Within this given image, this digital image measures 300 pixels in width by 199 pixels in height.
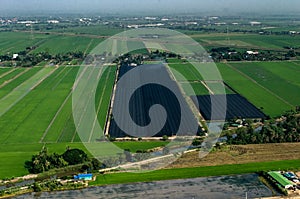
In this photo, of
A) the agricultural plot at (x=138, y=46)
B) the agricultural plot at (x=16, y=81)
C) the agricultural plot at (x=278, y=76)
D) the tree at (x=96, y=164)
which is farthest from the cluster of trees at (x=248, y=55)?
the tree at (x=96, y=164)

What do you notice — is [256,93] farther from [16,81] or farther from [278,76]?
[16,81]

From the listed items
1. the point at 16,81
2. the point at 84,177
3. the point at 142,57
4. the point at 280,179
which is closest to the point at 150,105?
the point at 84,177

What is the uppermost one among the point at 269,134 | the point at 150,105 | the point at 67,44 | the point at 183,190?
the point at 67,44

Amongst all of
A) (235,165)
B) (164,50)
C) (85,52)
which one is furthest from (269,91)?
(85,52)

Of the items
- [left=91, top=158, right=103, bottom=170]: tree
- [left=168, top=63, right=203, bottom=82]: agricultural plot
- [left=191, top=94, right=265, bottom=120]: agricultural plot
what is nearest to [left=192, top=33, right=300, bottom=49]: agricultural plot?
[left=168, top=63, right=203, bottom=82]: agricultural plot

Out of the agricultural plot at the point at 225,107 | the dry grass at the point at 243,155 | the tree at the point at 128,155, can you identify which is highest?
the agricultural plot at the point at 225,107

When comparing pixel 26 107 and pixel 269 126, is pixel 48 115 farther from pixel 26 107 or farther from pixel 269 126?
pixel 269 126

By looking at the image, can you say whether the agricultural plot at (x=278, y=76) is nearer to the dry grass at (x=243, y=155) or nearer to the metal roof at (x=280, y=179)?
the dry grass at (x=243, y=155)

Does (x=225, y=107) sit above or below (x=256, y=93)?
below
